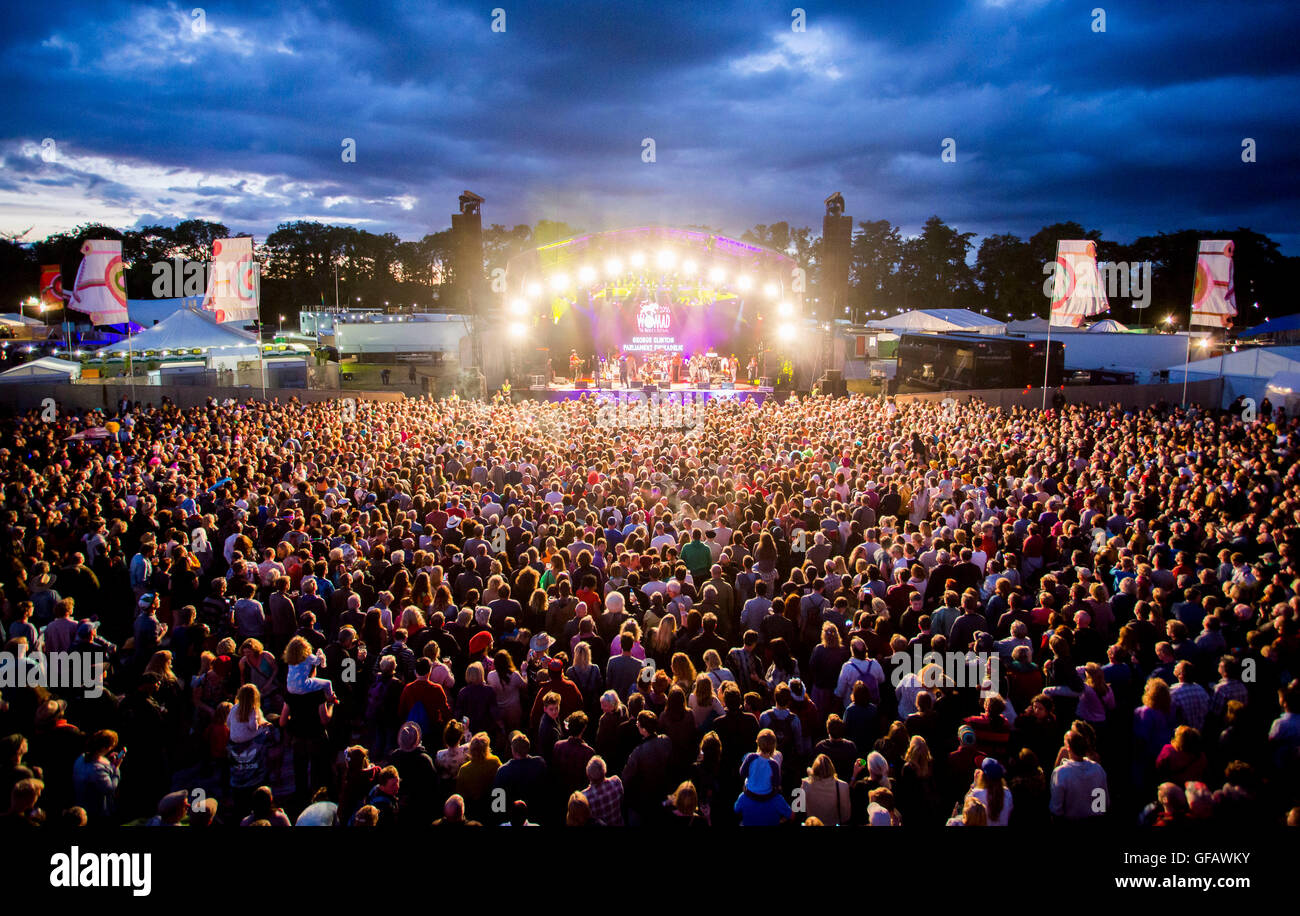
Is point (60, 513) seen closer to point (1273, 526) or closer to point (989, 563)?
point (989, 563)

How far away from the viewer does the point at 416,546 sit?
7.07 m

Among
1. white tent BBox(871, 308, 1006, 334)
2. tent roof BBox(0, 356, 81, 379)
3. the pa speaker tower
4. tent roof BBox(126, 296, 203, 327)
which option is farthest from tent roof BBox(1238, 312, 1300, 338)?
tent roof BBox(126, 296, 203, 327)

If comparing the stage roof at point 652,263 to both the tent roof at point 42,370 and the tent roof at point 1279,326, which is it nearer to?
the tent roof at point 42,370

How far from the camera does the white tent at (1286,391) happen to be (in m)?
16.9

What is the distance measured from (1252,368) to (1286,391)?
2.49 meters

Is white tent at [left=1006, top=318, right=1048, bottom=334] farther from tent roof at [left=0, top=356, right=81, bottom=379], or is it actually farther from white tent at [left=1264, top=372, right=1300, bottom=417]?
tent roof at [left=0, top=356, right=81, bottom=379]

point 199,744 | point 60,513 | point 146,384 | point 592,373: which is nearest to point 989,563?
point 199,744

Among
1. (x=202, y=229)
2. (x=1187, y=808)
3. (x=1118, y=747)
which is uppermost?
(x=202, y=229)

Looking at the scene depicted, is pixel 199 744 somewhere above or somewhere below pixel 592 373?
below

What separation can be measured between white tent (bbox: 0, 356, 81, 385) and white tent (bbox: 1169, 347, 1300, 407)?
32.7 m

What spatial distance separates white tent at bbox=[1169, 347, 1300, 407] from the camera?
18.4 meters
